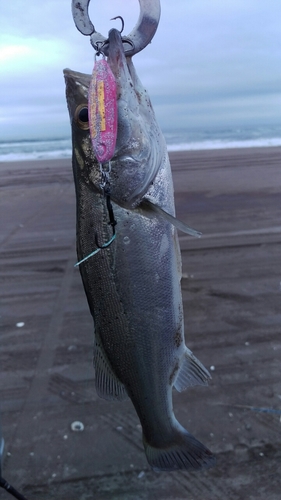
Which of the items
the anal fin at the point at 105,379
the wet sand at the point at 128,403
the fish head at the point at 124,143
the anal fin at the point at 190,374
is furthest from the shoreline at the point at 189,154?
the anal fin at the point at 105,379

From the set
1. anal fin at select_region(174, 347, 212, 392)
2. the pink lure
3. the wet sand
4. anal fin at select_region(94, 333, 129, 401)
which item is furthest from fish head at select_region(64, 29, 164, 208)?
the wet sand

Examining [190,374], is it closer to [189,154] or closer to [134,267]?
[134,267]

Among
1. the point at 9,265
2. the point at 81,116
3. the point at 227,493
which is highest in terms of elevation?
the point at 81,116

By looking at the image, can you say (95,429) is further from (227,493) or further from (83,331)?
(83,331)

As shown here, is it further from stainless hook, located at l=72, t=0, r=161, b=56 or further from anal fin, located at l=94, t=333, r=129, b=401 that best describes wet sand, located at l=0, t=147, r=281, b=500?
stainless hook, located at l=72, t=0, r=161, b=56

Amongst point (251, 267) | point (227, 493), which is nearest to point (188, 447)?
point (227, 493)

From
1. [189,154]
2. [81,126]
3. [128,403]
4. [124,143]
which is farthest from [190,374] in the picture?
[189,154]

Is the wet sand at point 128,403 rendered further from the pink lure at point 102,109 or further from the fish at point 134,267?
the pink lure at point 102,109
